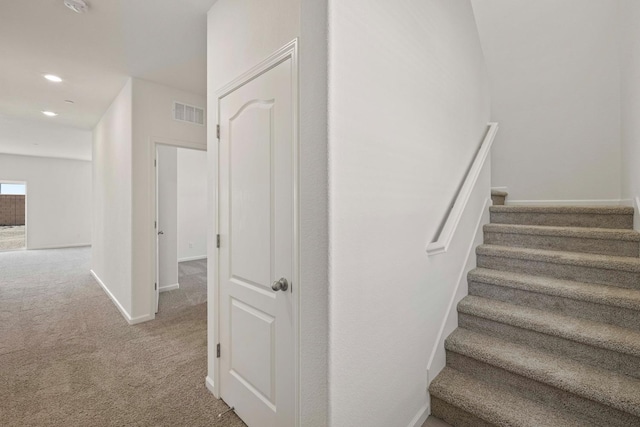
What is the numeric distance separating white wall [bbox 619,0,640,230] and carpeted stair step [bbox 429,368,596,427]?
1.54 meters

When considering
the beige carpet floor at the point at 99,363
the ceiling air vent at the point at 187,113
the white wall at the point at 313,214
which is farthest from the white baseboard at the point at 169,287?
the white wall at the point at 313,214

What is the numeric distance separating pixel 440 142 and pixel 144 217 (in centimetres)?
318

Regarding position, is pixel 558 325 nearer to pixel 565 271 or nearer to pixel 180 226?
pixel 565 271

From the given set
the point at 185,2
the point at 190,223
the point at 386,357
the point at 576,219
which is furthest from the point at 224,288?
the point at 190,223

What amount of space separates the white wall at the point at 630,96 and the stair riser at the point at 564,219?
0.55ft

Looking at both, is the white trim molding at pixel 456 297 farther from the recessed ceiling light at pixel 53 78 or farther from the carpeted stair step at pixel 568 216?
the recessed ceiling light at pixel 53 78

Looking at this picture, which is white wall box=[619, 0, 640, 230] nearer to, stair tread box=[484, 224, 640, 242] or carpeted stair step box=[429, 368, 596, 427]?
stair tread box=[484, 224, 640, 242]

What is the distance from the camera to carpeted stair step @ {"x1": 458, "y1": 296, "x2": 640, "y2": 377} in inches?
55.7

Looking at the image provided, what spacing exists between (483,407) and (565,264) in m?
1.16

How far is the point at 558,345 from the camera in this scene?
1.58m

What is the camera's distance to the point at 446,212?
1.92m

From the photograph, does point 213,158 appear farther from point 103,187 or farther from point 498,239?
point 103,187

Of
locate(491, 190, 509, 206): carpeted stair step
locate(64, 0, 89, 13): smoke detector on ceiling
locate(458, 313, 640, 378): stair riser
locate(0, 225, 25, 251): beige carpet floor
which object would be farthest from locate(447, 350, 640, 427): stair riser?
locate(0, 225, 25, 251): beige carpet floor

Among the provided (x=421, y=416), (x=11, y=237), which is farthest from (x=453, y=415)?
(x=11, y=237)
